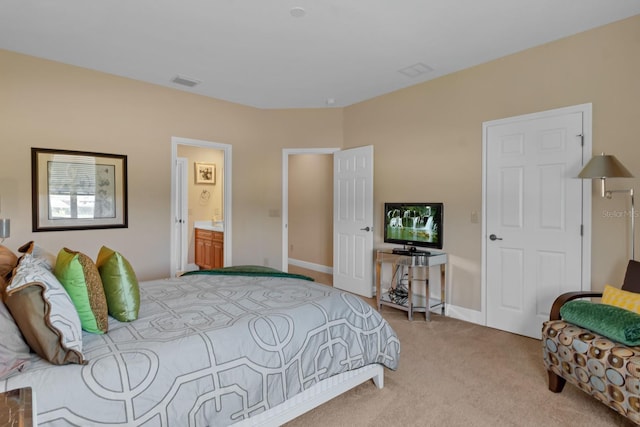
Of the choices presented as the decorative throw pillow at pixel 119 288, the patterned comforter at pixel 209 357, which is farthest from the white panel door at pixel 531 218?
the decorative throw pillow at pixel 119 288

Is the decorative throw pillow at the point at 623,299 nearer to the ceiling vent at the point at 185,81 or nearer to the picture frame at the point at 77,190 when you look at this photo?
the ceiling vent at the point at 185,81

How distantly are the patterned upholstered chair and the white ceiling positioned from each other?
6.80ft

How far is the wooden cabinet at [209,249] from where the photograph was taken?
5676 millimetres

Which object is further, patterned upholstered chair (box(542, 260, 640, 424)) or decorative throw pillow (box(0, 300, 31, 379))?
patterned upholstered chair (box(542, 260, 640, 424))

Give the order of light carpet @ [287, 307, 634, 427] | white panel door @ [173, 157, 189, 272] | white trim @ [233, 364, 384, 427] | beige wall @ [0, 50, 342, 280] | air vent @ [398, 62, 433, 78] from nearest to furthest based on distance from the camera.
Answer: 1. white trim @ [233, 364, 384, 427]
2. light carpet @ [287, 307, 634, 427]
3. beige wall @ [0, 50, 342, 280]
4. air vent @ [398, 62, 433, 78]
5. white panel door @ [173, 157, 189, 272]

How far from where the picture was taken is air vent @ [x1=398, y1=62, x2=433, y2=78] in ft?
12.1

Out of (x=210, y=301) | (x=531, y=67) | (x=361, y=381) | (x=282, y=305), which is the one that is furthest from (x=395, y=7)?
(x=361, y=381)

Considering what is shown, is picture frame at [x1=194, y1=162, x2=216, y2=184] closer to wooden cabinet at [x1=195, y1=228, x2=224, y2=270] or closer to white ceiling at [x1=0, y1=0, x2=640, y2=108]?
wooden cabinet at [x1=195, y1=228, x2=224, y2=270]

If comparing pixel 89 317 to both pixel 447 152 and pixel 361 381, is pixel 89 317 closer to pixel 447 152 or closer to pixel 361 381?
pixel 361 381

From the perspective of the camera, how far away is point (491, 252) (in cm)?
361

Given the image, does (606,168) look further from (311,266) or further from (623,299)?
(311,266)

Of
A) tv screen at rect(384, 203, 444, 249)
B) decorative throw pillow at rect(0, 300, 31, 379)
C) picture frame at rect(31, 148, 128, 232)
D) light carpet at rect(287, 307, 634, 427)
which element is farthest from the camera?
tv screen at rect(384, 203, 444, 249)

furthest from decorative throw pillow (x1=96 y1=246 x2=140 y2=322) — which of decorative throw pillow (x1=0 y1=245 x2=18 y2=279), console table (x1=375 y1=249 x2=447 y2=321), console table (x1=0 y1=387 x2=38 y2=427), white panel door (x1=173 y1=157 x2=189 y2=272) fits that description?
white panel door (x1=173 y1=157 x2=189 y2=272)

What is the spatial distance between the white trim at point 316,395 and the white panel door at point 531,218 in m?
1.87
